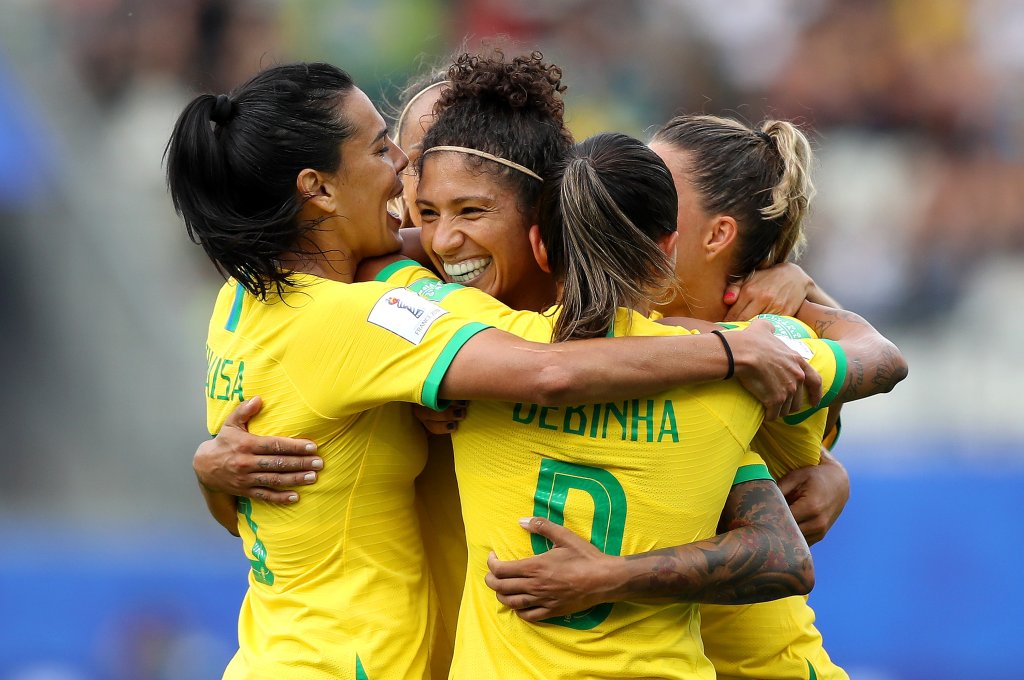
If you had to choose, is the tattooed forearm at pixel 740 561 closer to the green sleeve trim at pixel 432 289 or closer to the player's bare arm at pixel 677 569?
the player's bare arm at pixel 677 569

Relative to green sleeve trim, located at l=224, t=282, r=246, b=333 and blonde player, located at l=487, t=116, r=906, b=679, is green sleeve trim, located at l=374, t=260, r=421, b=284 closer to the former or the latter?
green sleeve trim, located at l=224, t=282, r=246, b=333

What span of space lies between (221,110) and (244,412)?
729 millimetres

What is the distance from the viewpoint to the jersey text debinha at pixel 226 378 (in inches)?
111

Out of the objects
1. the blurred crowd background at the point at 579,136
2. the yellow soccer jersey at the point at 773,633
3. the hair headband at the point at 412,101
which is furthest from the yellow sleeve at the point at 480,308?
the blurred crowd background at the point at 579,136

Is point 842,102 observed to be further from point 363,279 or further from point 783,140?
point 363,279

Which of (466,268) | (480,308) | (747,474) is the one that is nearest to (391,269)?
(466,268)

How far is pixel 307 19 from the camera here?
802cm

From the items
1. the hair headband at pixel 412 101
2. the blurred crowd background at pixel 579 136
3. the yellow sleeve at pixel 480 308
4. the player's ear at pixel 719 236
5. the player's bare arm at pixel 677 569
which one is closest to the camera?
the player's bare arm at pixel 677 569

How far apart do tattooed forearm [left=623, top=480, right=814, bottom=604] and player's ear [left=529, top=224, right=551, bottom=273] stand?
26.9 inches

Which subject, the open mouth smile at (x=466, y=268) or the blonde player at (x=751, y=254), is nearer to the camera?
the open mouth smile at (x=466, y=268)

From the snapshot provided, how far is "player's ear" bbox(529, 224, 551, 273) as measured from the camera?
268 cm

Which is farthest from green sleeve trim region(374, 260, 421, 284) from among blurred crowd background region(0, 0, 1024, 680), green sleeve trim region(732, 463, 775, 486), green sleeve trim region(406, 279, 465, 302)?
blurred crowd background region(0, 0, 1024, 680)

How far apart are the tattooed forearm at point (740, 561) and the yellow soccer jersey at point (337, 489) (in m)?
0.64

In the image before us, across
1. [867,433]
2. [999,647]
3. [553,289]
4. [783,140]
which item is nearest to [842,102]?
[867,433]
